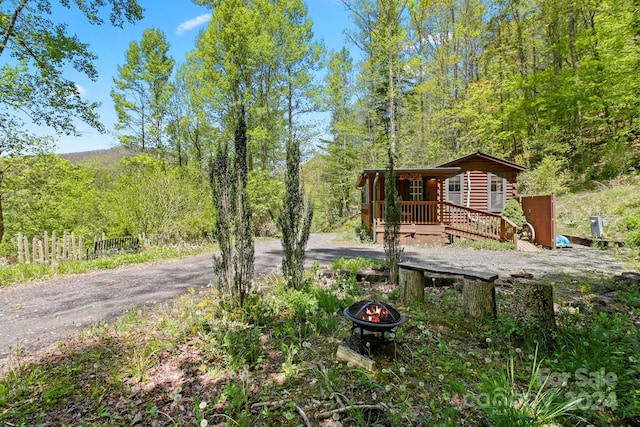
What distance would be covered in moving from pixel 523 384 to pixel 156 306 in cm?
467

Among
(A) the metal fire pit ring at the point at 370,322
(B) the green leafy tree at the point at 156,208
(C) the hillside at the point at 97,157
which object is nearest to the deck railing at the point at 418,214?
(B) the green leafy tree at the point at 156,208

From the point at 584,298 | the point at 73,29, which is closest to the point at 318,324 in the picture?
the point at 584,298

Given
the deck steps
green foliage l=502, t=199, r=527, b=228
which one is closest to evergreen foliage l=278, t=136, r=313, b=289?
the deck steps

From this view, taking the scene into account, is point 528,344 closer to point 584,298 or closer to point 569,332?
point 569,332

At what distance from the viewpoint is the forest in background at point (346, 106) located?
11867 millimetres

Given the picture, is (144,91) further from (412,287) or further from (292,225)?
(412,287)

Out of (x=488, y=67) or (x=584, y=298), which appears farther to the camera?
(x=488, y=67)

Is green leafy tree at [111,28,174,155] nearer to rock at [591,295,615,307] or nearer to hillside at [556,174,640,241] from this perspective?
rock at [591,295,615,307]

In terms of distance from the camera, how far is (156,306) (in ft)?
14.3

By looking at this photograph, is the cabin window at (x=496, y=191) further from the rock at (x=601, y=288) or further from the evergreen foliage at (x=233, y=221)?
the evergreen foliage at (x=233, y=221)

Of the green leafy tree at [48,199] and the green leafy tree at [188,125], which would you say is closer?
the green leafy tree at [48,199]

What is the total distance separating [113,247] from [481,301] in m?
11.3

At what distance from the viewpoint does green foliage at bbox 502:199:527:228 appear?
36.6 ft

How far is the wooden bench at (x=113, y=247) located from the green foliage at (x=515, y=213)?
567 inches
